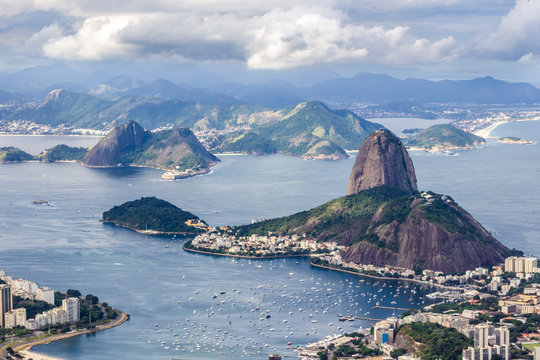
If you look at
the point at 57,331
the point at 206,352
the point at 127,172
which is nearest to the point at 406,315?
the point at 206,352

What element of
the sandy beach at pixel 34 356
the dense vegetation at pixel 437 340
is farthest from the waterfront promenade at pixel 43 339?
the dense vegetation at pixel 437 340

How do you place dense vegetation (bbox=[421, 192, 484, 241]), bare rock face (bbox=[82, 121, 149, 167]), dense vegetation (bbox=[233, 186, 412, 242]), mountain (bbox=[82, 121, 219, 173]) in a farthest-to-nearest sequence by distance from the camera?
1. bare rock face (bbox=[82, 121, 149, 167])
2. mountain (bbox=[82, 121, 219, 173])
3. dense vegetation (bbox=[233, 186, 412, 242])
4. dense vegetation (bbox=[421, 192, 484, 241])

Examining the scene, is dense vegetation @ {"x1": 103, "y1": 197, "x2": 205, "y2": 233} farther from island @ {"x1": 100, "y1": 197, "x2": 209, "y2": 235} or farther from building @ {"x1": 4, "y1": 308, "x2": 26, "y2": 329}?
building @ {"x1": 4, "y1": 308, "x2": 26, "y2": 329}

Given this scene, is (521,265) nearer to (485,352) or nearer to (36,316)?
(485,352)

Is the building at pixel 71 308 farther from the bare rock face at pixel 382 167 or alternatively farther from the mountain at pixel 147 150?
the mountain at pixel 147 150

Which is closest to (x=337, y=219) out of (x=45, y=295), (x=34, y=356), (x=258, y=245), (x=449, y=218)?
(x=258, y=245)

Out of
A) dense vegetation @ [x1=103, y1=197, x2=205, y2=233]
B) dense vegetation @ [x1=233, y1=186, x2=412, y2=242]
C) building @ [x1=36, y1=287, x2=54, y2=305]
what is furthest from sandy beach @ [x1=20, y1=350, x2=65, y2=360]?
dense vegetation @ [x1=103, y1=197, x2=205, y2=233]
